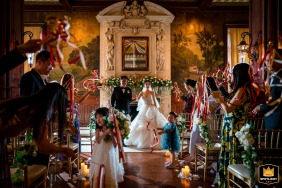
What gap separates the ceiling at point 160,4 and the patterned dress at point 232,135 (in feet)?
26.7

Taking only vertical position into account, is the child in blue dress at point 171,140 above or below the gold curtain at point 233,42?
below

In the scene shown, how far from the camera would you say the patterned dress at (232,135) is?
3.38 meters

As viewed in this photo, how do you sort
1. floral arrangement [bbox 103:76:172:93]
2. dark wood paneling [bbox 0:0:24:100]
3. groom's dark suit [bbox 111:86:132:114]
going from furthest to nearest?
floral arrangement [bbox 103:76:172:93] → groom's dark suit [bbox 111:86:132:114] → dark wood paneling [bbox 0:0:24:100]

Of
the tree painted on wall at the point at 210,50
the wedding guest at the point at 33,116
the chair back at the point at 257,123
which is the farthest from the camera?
the tree painted on wall at the point at 210,50

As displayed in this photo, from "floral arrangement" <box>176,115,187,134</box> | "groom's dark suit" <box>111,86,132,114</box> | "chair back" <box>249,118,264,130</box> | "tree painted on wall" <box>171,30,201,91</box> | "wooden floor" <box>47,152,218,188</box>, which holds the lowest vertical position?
"wooden floor" <box>47,152,218,188</box>

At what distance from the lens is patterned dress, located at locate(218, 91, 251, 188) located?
3379 mm

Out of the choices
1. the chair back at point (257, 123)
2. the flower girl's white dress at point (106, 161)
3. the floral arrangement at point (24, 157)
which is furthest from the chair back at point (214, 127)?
the floral arrangement at point (24, 157)

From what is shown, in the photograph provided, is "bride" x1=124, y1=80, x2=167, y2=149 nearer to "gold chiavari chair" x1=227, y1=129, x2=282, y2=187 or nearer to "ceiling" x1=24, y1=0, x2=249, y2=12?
"gold chiavari chair" x1=227, y1=129, x2=282, y2=187

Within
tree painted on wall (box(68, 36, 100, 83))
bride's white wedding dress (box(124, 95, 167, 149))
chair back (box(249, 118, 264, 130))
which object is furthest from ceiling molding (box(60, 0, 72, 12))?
chair back (box(249, 118, 264, 130))

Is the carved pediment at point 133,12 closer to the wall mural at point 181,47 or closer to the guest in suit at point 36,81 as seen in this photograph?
the wall mural at point 181,47

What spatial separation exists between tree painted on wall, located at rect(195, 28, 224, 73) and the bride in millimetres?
4488

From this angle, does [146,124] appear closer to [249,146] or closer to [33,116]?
[249,146]

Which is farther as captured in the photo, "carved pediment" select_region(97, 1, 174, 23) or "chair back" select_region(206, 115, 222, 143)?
"carved pediment" select_region(97, 1, 174, 23)

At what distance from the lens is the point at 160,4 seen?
1114cm
